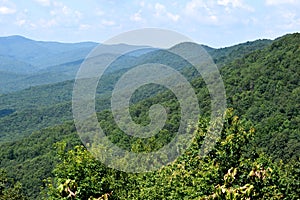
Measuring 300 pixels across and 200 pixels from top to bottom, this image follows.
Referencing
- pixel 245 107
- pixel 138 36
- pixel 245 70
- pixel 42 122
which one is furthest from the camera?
pixel 42 122

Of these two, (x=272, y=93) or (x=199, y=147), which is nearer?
(x=199, y=147)

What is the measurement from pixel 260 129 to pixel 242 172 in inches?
1849

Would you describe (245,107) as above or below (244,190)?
below

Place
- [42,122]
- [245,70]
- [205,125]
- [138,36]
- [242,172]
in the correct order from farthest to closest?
[42,122]
[245,70]
[205,125]
[138,36]
[242,172]

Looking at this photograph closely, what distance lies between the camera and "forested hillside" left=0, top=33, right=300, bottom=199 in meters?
10.8

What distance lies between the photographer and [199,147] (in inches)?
477

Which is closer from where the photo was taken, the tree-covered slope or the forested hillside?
the forested hillside

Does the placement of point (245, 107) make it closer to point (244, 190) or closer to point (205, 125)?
point (205, 125)

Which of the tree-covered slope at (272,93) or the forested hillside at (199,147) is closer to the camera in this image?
the forested hillside at (199,147)

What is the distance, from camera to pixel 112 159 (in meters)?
14.6

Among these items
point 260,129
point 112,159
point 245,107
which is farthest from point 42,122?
point 112,159

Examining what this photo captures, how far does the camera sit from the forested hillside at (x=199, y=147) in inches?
425

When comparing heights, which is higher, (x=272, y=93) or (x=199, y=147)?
(x=199, y=147)

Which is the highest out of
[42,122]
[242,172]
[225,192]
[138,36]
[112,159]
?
[138,36]
